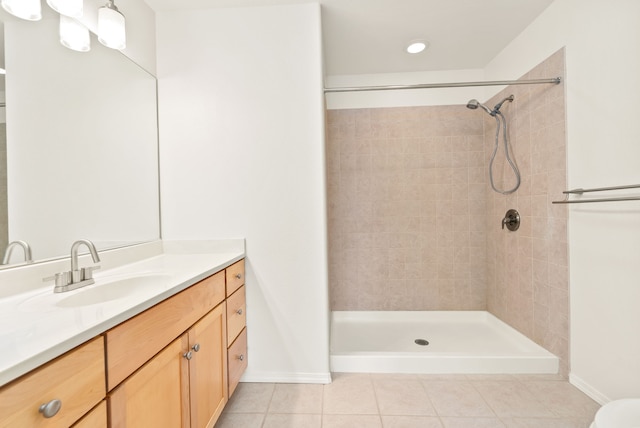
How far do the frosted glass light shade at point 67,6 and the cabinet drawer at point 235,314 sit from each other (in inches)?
55.9

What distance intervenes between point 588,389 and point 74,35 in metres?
3.22

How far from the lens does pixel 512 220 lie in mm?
2201

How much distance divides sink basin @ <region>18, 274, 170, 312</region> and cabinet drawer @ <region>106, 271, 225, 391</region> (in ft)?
0.26

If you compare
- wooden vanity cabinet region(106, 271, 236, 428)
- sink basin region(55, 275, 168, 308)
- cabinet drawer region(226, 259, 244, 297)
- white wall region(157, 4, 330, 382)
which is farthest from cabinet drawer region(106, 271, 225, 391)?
white wall region(157, 4, 330, 382)

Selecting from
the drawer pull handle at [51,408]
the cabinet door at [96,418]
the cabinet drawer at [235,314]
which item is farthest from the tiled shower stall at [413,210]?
the drawer pull handle at [51,408]

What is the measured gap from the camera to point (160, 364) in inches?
34.9

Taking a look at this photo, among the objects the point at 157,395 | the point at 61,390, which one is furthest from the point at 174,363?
the point at 61,390

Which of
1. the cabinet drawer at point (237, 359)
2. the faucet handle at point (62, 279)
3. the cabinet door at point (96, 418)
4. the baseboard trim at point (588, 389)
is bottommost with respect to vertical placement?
the baseboard trim at point (588, 389)

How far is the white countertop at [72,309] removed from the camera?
1.72 feet

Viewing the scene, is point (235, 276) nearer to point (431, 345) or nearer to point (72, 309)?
point (72, 309)

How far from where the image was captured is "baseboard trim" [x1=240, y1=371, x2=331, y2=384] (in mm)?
1703

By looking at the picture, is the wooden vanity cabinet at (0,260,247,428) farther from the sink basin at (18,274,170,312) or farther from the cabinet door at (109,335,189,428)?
the sink basin at (18,274,170,312)

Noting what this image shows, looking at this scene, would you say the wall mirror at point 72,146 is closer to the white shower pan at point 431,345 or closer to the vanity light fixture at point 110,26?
the vanity light fixture at point 110,26

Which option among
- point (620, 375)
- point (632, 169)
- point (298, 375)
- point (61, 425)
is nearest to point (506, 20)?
point (632, 169)
